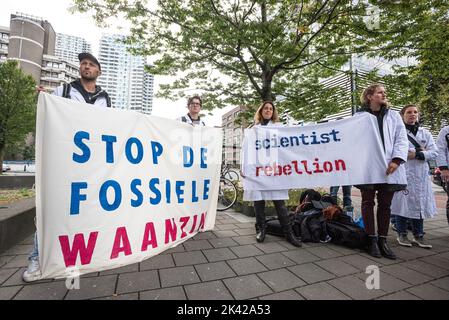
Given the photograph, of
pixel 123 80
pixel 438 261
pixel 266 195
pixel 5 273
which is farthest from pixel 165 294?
pixel 123 80

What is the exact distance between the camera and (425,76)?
235 inches

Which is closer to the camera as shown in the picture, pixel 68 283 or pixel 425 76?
pixel 68 283

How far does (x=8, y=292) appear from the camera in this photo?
1896 mm

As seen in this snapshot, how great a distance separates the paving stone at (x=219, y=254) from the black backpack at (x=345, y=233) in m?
1.58

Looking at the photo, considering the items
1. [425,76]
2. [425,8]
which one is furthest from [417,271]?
[425,76]

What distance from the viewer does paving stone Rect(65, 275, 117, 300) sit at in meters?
1.87

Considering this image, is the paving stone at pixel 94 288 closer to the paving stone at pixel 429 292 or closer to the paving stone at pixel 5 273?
the paving stone at pixel 5 273

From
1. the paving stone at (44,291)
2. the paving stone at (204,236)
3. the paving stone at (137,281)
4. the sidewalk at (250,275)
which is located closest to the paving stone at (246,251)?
the sidewalk at (250,275)

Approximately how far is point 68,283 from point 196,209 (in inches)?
65.3

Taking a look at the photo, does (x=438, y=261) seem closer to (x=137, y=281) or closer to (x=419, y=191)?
(x=419, y=191)

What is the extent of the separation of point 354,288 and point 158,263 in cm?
199

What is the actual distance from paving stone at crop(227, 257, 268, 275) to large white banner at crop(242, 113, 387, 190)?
1137mm

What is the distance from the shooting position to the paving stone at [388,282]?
2092mm
